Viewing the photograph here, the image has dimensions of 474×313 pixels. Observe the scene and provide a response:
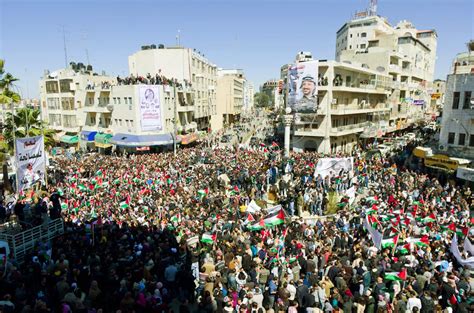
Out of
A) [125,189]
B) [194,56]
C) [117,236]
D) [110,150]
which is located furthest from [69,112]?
[117,236]

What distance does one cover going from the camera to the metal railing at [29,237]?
13.4 metres

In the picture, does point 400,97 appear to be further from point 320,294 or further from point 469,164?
point 320,294

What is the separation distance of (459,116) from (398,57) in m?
33.2

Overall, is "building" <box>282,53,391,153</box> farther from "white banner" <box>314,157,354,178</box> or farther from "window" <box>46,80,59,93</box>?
"window" <box>46,80,59,93</box>

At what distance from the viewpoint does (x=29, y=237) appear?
552 inches

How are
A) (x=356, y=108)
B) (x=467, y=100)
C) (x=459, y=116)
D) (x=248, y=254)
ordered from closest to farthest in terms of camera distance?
(x=248, y=254), (x=467, y=100), (x=459, y=116), (x=356, y=108)

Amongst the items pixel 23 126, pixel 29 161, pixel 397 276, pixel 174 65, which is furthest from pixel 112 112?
pixel 397 276

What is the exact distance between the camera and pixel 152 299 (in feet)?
30.2

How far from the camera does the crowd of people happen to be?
9453 millimetres

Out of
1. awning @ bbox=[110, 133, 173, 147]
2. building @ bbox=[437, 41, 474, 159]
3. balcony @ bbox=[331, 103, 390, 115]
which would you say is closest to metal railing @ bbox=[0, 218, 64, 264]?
awning @ bbox=[110, 133, 173, 147]

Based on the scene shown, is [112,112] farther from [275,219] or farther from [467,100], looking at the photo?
[467,100]

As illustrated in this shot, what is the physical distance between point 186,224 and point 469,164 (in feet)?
70.4

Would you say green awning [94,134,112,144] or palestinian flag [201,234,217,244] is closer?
palestinian flag [201,234,217,244]

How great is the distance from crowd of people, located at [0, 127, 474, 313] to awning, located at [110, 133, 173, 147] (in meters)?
17.9
